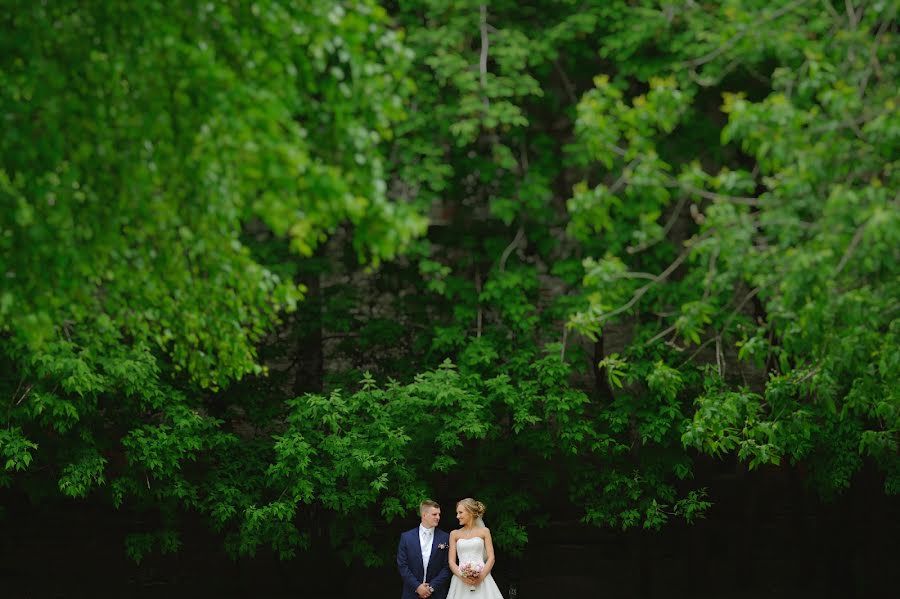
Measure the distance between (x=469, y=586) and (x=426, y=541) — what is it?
2.37 feet

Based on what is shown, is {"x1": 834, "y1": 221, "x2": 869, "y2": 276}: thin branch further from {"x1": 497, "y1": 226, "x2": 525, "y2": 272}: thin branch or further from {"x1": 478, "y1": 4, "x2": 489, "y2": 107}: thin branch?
{"x1": 497, "y1": 226, "x2": 525, "y2": 272}: thin branch

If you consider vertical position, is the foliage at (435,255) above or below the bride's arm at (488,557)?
above

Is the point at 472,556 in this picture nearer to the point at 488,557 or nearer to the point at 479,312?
the point at 488,557

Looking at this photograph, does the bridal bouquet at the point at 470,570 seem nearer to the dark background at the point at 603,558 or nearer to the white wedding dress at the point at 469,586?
the white wedding dress at the point at 469,586

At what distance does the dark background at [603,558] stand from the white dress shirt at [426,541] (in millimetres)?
7755

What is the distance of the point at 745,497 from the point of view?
2238 centimetres

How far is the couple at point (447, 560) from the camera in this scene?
13898 millimetres

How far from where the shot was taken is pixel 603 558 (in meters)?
23.0

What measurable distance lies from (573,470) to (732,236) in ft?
31.2

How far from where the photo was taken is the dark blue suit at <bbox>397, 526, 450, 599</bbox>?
1402 cm

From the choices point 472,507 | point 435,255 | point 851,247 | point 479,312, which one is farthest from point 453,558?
point 435,255

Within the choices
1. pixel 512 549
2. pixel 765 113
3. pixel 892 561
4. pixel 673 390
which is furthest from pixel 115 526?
pixel 765 113

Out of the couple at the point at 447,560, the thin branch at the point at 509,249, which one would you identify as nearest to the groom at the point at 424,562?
the couple at the point at 447,560

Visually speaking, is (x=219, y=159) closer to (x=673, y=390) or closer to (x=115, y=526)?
(x=673, y=390)
